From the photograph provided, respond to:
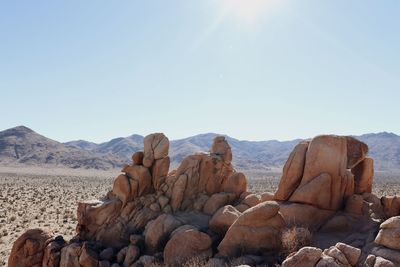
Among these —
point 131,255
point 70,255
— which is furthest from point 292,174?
point 70,255

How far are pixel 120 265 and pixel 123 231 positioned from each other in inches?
107

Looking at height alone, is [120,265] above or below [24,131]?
below

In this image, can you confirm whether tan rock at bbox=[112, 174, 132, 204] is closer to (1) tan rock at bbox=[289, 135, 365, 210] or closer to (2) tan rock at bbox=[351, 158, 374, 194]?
(1) tan rock at bbox=[289, 135, 365, 210]

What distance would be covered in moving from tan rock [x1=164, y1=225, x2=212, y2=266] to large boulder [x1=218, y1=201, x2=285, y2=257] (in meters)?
0.73

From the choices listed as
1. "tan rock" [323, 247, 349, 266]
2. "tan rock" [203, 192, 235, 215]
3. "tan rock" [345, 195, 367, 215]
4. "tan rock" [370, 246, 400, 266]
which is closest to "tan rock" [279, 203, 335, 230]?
"tan rock" [345, 195, 367, 215]

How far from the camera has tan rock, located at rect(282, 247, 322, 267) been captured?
1204 centimetres

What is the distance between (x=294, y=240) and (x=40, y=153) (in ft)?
562

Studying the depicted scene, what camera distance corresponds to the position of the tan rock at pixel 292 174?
65.0 feet

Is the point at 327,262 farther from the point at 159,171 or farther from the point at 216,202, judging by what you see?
the point at 159,171

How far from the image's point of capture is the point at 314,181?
1864 centimetres

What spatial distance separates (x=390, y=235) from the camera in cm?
1338

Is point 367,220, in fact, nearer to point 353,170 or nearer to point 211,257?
point 353,170

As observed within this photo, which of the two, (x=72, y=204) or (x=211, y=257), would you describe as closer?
(x=211, y=257)

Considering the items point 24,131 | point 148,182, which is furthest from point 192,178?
point 24,131
